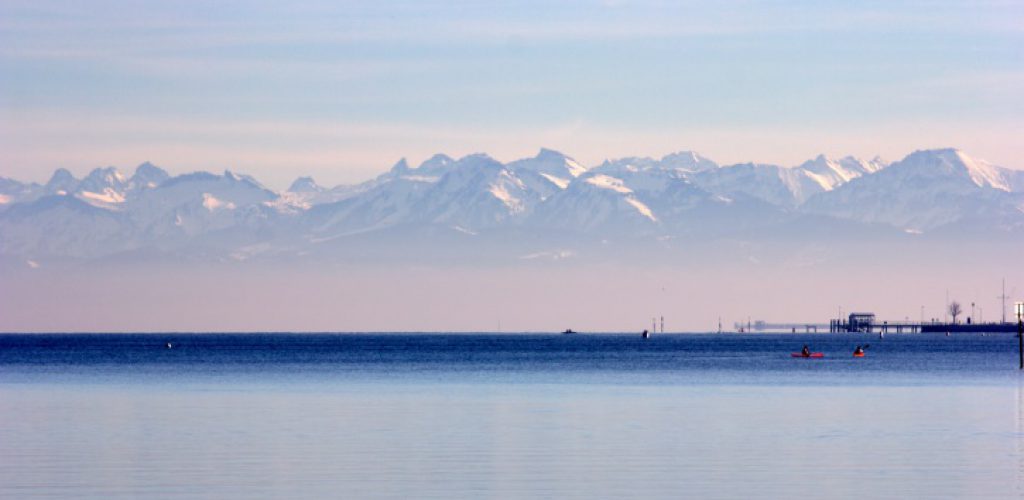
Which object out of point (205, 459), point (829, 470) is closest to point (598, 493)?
point (829, 470)

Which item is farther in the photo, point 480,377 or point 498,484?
point 480,377

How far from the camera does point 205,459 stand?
160 ft

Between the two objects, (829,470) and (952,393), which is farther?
(952,393)

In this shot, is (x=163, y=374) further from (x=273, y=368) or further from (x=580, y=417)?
(x=580, y=417)

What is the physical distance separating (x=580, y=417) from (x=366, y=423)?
8779 mm

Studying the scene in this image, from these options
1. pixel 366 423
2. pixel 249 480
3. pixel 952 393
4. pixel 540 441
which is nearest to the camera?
pixel 249 480

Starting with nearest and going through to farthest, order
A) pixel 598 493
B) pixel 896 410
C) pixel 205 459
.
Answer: pixel 598 493 < pixel 205 459 < pixel 896 410

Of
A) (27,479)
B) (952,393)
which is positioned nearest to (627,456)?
(27,479)

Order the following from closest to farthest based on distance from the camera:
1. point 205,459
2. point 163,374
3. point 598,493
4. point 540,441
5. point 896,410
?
1. point 598,493
2. point 205,459
3. point 540,441
4. point 896,410
5. point 163,374

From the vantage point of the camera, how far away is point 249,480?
43.4 m

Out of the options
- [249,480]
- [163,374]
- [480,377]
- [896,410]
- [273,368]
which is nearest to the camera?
[249,480]

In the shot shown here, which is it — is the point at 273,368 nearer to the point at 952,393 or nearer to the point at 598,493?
the point at 952,393

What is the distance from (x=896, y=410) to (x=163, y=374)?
223ft

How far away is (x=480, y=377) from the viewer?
384ft
